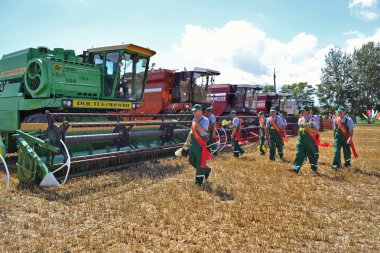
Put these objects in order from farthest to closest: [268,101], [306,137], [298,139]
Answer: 1. [268,101]
2. [298,139]
3. [306,137]

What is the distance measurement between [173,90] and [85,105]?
5.96 metres

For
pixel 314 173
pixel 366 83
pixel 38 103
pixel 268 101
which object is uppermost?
pixel 366 83

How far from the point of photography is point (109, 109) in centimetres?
992

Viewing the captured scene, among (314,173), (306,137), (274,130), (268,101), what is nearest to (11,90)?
(274,130)

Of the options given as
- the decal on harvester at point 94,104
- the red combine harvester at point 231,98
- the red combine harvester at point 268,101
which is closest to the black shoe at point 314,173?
the decal on harvester at point 94,104

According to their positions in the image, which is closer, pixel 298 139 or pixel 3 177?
pixel 3 177

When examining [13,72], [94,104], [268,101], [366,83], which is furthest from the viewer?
[366,83]

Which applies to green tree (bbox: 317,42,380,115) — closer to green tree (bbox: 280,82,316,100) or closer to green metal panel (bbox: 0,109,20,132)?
green tree (bbox: 280,82,316,100)

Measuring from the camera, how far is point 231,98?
18656 millimetres

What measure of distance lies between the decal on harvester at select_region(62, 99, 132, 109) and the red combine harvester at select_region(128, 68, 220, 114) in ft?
13.8

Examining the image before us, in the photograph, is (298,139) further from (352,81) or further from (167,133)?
(352,81)

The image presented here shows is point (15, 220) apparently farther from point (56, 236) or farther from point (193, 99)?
point (193, 99)

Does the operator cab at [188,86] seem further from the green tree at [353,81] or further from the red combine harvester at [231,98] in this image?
the green tree at [353,81]

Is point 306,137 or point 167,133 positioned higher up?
point 306,137
